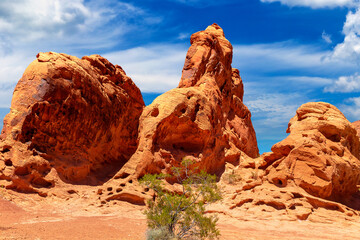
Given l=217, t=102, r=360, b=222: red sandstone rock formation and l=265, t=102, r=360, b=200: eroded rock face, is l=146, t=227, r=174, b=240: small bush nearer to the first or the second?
l=217, t=102, r=360, b=222: red sandstone rock formation

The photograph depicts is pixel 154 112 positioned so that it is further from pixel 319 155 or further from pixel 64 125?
pixel 319 155

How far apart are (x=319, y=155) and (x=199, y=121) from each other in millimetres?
8198

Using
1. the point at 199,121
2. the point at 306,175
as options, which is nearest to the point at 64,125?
the point at 199,121

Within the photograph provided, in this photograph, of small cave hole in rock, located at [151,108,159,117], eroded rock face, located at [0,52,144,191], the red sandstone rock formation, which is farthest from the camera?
small cave hole in rock, located at [151,108,159,117]

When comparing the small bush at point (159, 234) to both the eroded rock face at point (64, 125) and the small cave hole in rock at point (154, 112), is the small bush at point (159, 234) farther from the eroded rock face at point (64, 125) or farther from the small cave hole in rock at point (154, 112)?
the small cave hole in rock at point (154, 112)

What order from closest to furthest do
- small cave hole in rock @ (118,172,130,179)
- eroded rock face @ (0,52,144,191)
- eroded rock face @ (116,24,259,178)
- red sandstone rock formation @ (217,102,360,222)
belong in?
eroded rock face @ (0,52,144,191) → red sandstone rock formation @ (217,102,360,222) → small cave hole in rock @ (118,172,130,179) → eroded rock face @ (116,24,259,178)

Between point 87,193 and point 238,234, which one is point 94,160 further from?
point 238,234

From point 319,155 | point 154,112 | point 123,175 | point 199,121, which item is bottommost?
point 123,175

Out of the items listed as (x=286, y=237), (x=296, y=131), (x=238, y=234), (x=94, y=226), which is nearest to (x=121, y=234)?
(x=94, y=226)

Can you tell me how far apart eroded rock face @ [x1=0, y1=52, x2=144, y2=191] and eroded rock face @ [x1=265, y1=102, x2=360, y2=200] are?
10192mm

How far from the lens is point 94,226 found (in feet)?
38.1

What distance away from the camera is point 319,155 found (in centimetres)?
1978

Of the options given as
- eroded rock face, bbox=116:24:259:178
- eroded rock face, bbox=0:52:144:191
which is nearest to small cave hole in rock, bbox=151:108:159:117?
eroded rock face, bbox=116:24:259:178

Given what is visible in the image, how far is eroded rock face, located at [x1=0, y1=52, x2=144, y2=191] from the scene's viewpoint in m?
16.3
